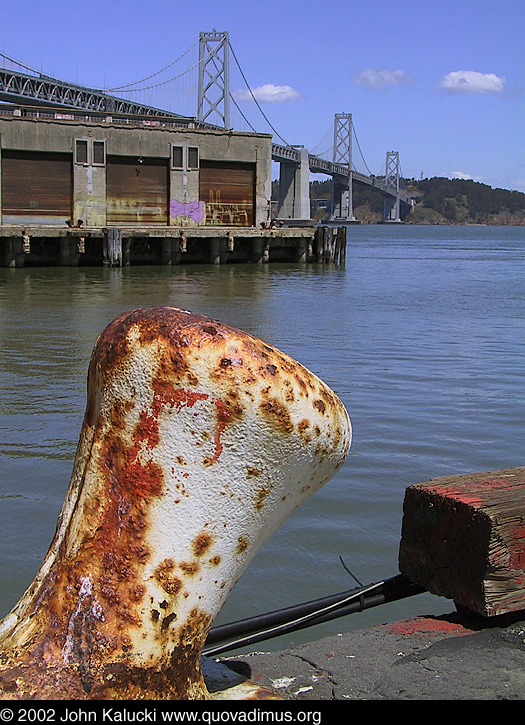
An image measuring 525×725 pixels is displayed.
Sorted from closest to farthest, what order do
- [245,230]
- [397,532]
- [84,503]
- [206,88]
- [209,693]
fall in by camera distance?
[84,503] < [209,693] < [397,532] < [245,230] < [206,88]

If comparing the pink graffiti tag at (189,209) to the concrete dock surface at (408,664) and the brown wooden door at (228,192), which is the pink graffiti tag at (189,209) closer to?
the brown wooden door at (228,192)

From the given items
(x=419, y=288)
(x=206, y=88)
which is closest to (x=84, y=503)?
(x=419, y=288)

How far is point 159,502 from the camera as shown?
158 cm

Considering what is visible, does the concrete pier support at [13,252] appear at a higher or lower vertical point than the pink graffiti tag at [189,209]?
lower

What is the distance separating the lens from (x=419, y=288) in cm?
2527

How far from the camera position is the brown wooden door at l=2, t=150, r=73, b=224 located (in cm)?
2986

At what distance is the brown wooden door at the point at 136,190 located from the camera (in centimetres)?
3131

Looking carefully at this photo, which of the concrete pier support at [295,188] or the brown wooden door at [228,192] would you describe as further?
the concrete pier support at [295,188]

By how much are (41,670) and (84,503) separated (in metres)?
0.32

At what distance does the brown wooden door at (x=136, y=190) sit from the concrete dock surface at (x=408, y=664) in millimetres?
29993

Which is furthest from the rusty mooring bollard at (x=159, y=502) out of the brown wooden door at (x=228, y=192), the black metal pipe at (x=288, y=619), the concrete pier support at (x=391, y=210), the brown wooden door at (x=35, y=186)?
the concrete pier support at (x=391, y=210)

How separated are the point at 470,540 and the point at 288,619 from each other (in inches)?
25.0

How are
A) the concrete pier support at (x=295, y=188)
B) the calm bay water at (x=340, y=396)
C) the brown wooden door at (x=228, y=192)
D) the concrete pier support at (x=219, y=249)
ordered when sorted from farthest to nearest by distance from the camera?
the concrete pier support at (x=295, y=188) → the brown wooden door at (x=228, y=192) → the concrete pier support at (x=219, y=249) → the calm bay water at (x=340, y=396)
